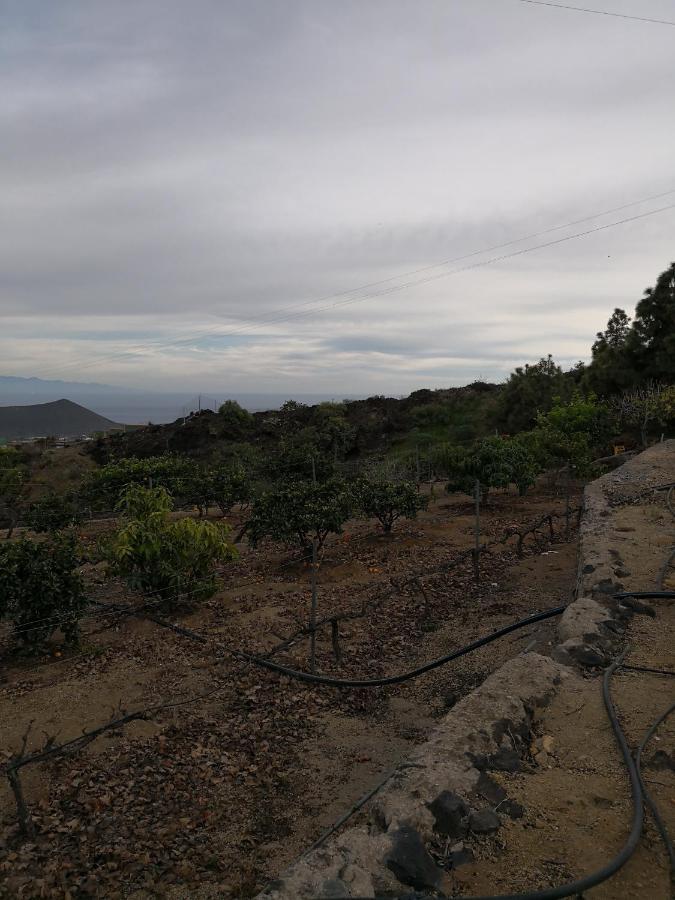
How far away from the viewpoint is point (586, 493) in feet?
40.9

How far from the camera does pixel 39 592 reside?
7.61m

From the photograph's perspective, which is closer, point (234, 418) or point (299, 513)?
point (299, 513)

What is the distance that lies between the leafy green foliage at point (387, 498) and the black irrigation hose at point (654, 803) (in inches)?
348

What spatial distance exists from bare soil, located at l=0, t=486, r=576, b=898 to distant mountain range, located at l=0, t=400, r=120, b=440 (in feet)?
194

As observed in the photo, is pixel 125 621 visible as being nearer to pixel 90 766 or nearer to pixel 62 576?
pixel 62 576

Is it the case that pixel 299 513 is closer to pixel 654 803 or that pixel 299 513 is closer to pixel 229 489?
pixel 229 489

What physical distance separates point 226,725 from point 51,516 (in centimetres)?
1098

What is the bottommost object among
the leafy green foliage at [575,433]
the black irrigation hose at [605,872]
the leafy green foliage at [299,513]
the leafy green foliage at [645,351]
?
the black irrigation hose at [605,872]

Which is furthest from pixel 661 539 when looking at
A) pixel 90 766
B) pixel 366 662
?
pixel 90 766

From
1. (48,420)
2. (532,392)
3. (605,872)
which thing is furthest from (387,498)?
(48,420)

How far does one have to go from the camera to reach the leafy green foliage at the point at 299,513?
1122 cm

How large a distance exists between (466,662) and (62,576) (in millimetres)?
5254

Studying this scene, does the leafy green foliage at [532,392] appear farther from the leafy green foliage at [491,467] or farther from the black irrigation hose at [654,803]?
the black irrigation hose at [654,803]

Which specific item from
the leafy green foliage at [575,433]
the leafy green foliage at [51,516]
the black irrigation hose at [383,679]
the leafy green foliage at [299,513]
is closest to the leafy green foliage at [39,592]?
the black irrigation hose at [383,679]
